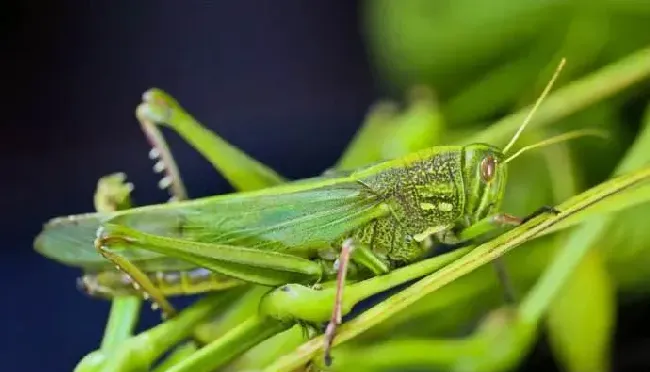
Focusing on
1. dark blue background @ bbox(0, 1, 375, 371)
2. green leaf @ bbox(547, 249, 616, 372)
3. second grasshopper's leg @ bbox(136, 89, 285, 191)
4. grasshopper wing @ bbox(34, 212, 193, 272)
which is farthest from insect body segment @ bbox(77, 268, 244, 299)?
dark blue background @ bbox(0, 1, 375, 371)

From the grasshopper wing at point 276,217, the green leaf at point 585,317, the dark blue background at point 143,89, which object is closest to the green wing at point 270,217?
the grasshopper wing at point 276,217

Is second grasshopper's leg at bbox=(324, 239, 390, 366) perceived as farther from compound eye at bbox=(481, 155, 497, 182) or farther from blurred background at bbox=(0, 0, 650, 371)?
blurred background at bbox=(0, 0, 650, 371)

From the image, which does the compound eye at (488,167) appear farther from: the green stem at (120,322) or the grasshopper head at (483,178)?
the green stem at (120,322)

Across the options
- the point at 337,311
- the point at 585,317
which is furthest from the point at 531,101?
the point at 337,311

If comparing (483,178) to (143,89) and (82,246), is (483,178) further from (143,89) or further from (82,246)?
(143,89)

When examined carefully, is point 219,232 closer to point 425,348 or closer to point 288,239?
point 288,239

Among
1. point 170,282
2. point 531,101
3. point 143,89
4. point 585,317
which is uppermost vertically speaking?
point 143,89

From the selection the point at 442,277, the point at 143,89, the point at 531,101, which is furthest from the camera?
the point at 143,89

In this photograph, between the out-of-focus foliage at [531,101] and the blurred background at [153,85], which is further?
the blurred background at [153,85]
